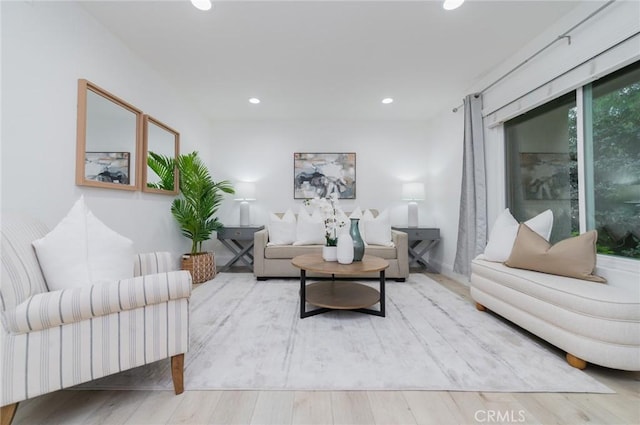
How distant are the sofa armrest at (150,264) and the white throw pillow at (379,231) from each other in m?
2.41

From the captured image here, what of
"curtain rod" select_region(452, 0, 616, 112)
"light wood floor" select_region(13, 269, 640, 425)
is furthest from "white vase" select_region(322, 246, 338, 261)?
"curtain rod" select_region(452, 0, 616, 112)

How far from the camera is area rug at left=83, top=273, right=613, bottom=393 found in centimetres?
136

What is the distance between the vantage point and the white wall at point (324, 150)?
14.1ft

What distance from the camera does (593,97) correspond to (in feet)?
6.39

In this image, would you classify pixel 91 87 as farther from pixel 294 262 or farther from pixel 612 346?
pixel 612 346

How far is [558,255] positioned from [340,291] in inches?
65.5

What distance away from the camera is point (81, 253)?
1.27 metres

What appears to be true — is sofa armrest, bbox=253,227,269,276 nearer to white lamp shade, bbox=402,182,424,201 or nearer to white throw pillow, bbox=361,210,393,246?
white throw pillow, bbox=361,210,393,246

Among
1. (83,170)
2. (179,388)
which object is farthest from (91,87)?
(179,388)

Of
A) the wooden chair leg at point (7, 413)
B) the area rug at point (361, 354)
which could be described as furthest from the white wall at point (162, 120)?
the area rug at point (361, 354)

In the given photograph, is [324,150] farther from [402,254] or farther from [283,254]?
[402,254]

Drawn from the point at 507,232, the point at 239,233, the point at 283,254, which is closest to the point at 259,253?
the point at 283,254

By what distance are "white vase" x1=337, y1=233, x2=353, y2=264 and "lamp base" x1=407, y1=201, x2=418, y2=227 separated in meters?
1.96

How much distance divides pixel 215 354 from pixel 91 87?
2.24 m
